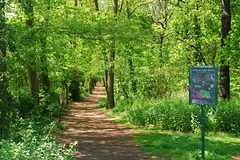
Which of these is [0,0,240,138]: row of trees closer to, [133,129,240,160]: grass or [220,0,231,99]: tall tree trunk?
[220,0,231,99]: tall tree trunk

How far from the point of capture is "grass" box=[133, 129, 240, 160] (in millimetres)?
7230

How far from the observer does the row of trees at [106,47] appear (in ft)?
29.3

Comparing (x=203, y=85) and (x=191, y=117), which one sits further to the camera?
(x=191, y=117)

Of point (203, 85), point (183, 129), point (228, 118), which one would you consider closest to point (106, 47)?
point (183, 129)

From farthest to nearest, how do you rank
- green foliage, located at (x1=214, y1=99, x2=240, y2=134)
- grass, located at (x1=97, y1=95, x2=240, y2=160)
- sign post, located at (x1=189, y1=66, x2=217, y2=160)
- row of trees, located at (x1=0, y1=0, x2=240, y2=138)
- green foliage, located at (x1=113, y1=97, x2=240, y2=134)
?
green foliage, located at (x1=113, y1=97, x2=240, y2=134) < green foliage, located at (x1=214, y1=99, x2=240, y2=134) < row of trees, located at (x1=0, y1=0, x2=240, y2=138) < grass, located at (x1=97, y1=95, x2=240, y2=160) < sign post, located at (x1=189, y1=66, x2=217, y2=160)

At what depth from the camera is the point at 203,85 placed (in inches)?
242

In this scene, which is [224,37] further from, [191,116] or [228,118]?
[191,116]

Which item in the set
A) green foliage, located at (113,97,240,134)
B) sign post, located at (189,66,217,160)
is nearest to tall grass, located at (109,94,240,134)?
green foliage, located at (113,97,240,134)

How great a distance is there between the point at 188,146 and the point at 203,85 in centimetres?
277

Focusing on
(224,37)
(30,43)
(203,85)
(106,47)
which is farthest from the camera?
(224,37)

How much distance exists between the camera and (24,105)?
469 inches

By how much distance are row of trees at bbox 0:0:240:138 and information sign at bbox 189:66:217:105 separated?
4495 millimetres

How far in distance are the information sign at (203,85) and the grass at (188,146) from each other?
184 cm

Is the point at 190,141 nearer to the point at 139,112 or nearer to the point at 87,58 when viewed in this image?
the point at 139,112
